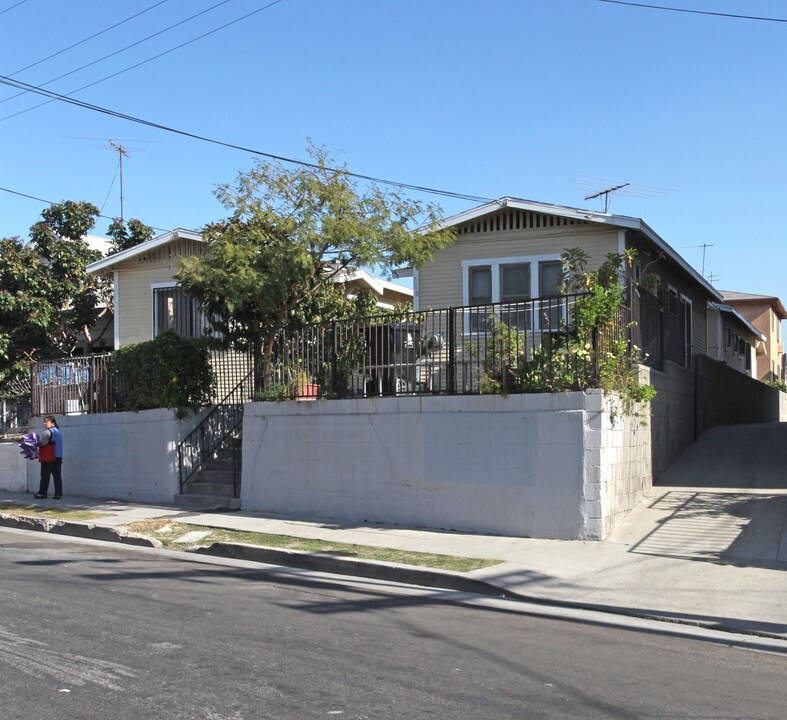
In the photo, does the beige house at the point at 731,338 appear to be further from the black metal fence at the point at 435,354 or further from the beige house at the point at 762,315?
the black metal fence at the point at 435,354

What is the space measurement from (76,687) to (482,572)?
511cm

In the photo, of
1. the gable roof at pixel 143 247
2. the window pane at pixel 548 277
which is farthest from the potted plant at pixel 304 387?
the gable roof at pixel 143 247

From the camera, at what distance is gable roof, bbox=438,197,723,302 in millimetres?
16266

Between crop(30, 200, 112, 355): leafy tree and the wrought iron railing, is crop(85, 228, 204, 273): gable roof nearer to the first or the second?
crop(30, 200, 112, 355): leafy tree

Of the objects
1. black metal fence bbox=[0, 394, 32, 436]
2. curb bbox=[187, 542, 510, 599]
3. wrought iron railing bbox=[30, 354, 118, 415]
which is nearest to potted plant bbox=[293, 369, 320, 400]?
curb bbox=[187, 542, 510, 599]

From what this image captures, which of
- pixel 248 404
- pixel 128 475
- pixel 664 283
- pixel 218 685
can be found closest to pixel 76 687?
pixel 218 685

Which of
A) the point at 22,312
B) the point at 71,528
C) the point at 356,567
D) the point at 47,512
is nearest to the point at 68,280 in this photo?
the point at 22,312

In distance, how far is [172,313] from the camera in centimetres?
2186

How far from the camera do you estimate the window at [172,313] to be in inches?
849

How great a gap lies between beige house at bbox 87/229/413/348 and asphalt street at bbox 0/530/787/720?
1330 centimetres

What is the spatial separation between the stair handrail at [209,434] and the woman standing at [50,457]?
2896mm

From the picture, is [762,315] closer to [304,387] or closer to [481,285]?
[481,285]

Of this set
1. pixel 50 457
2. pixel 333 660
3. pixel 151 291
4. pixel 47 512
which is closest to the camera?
pixel 333 660

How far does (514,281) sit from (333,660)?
12742 millimetres
